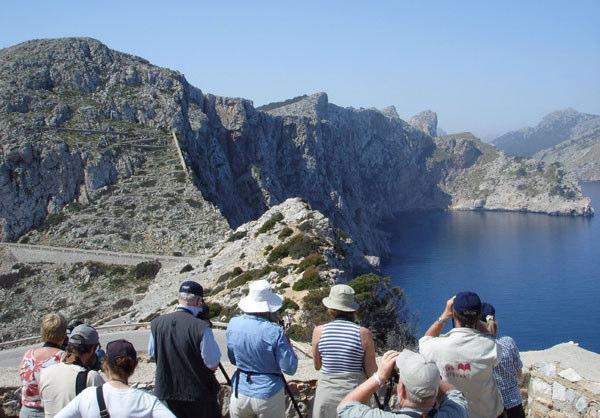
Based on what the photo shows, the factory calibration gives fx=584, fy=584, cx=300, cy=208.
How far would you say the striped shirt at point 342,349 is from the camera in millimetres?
6387

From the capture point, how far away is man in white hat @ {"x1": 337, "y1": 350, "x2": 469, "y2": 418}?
4.48m

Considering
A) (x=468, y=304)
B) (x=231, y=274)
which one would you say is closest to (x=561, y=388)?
(x=468, y=304)

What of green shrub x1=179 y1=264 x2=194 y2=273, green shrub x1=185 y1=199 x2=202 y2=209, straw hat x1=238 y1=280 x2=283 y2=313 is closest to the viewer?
straw hat x1=238 y1=280 x2=283 y2=313

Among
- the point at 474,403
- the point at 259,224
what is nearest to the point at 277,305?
the point at 474,403

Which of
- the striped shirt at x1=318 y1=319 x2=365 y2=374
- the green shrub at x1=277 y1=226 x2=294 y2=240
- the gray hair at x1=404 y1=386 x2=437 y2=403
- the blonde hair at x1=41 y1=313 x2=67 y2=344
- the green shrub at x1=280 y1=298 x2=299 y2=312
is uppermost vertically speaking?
the blonde hair at x1=41 y1=313 x2=67 y2=344

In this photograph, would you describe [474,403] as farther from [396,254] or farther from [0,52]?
[396,254]

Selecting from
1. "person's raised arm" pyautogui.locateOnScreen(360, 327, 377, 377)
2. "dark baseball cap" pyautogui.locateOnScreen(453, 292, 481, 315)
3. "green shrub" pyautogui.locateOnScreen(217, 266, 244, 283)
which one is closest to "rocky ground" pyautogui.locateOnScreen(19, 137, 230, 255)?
"green shrub" pyautogui.locateOnScreen(217, 266, 244, 283)

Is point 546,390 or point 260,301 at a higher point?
point 260,301

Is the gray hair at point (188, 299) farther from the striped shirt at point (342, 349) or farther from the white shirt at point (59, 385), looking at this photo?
the striped shirt at point (342, 349)

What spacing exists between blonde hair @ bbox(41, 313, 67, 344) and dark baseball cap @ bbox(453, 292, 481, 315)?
4181 mm

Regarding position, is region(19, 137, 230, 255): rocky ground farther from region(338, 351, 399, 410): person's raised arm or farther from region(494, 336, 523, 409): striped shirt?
region(338, 351, 399, 410): person's raised arm

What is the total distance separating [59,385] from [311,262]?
2527 centimetres

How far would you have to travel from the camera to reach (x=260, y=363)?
6570 mm

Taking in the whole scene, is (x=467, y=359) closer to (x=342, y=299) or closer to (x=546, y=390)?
(x=342, y=299)
